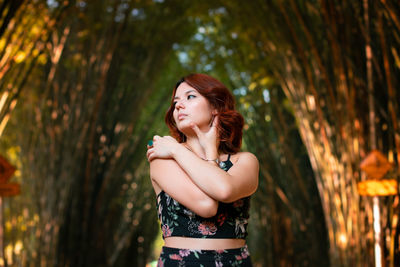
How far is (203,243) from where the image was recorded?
1.24m

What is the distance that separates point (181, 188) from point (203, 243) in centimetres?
15

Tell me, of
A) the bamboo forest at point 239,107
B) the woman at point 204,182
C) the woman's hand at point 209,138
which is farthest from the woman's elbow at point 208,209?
the bamboo forest at point 239,107

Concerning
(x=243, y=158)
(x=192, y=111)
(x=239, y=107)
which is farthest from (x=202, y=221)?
(x=239, y=107)

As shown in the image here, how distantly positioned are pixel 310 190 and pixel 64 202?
2359 mm

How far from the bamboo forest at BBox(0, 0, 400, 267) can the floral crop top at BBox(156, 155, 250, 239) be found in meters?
1.40

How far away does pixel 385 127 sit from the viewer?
2928 millimetres

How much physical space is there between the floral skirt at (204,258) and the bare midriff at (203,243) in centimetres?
1

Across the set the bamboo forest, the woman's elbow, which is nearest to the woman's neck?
the woman's elbow

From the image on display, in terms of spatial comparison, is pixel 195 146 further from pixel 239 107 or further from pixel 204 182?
pixel 239 107

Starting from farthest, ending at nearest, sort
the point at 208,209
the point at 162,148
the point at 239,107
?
1. the point at 239,107
2. the point at 162,148
3. the point at 208,209

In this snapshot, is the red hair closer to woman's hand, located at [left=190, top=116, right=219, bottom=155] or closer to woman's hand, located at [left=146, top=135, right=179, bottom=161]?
woman's hand, located at [left=190, top=116, right=219, bottom=155]

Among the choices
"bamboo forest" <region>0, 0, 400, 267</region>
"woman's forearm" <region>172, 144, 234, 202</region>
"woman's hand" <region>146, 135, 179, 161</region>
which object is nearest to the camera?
"woman's forearm" <region>172, 144, 234, 202</region>

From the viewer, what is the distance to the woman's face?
139 cm

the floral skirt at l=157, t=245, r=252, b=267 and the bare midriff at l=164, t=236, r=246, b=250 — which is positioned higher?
the bare midriff at l=164, t=236, r=246, b=250
